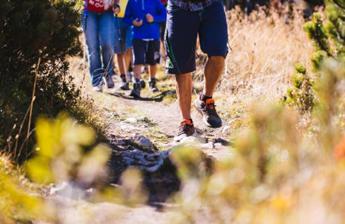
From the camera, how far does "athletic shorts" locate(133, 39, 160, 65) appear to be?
7.96 meters

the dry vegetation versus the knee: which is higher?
the dry vegetation

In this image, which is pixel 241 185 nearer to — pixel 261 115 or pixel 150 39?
pixel 261 115

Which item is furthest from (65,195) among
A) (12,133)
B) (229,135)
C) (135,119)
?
(135,119)

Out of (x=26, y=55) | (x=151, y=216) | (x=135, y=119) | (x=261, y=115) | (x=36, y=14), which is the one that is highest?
(x=261, y=115)

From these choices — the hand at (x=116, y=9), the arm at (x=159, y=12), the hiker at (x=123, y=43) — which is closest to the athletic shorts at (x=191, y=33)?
the hand at (x=116, y=9)

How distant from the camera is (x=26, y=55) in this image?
4.23 meters

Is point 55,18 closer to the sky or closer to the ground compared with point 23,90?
closer to the sky

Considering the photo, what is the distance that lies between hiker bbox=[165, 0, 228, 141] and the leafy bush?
746 millimetres

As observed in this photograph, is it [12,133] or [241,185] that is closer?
[241,185]

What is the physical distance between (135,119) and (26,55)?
1.85m

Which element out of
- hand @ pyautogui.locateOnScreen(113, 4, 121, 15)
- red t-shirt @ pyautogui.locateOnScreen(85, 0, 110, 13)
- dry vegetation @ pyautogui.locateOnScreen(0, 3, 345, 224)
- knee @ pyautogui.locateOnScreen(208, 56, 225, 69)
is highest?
dry vegetation @ pyautogui.locateOnScreen(0, 3, 345, 224)

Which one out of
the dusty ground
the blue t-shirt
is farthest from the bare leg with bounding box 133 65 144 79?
the blue t-shirt

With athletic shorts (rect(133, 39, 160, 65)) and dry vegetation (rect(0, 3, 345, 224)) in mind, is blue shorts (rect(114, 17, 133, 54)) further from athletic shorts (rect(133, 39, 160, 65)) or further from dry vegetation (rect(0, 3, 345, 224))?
dry vegetation (rect(0, 3, 345, 224))

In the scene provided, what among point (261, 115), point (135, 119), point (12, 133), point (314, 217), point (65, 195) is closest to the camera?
point (314, 217)
